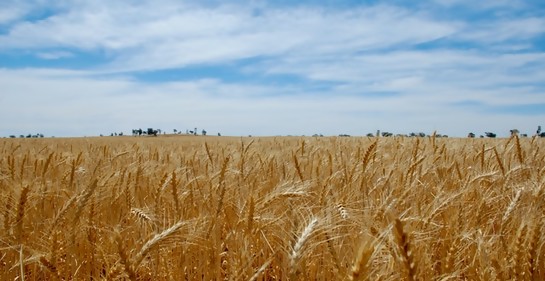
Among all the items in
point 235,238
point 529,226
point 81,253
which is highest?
point 529,226

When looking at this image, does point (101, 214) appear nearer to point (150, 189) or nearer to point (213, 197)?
point (150, 189)

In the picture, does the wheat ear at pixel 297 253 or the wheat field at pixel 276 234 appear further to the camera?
the wheat field at pixel 276 234

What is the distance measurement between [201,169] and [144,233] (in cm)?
198

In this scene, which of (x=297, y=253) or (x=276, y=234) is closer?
(x=297, y=253)

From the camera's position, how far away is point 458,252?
157cm

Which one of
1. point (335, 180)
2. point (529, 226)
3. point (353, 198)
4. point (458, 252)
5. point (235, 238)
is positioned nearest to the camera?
point (529, 226)

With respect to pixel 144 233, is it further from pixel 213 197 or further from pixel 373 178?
pixel 373 178

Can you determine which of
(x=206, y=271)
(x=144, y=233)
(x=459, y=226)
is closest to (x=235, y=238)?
(x=206, y=271)

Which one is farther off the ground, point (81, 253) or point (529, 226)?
point (529, 226)

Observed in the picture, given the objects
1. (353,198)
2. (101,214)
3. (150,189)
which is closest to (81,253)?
(101,214)

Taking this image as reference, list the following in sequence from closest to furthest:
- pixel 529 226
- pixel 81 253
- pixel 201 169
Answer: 1. pixel 529 226
2. pixel 81 253
3. pixel 201 169

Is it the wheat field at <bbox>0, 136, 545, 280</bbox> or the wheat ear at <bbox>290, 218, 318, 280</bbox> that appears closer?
the wheat ear at <bbox>290, 218, 318, 280</bbox>

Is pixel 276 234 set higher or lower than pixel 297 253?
lower

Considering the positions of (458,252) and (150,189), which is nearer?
(458,252)
